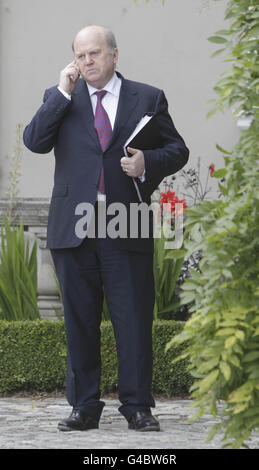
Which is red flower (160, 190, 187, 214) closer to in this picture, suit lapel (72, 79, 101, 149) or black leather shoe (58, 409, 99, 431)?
suit lapel (72, 79, 101, 149)

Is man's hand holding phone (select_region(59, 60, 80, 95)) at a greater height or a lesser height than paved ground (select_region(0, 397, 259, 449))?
greater

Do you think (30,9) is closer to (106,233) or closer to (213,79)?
(213,79)

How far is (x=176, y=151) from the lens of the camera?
3.88 meters

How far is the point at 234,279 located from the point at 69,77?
4.95 ft

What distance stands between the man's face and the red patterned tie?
0.38 ft

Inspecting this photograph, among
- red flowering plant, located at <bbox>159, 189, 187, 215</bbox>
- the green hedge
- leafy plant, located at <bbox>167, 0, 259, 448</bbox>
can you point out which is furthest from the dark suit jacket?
red flowering plant, located at <bbox>159, 189, 187, 215</bbox>

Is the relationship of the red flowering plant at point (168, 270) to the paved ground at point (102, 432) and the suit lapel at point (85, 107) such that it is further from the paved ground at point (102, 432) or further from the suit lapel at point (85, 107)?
the suit lapel at point (85, 107)

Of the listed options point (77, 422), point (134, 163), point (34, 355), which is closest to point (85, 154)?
point (134, 163)

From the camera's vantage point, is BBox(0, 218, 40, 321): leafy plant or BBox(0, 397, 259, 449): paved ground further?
BBox(0, 218, 40, 321): leafy plant

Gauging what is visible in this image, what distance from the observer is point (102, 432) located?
12.4 feet

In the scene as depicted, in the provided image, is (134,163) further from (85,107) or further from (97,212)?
(85,107)

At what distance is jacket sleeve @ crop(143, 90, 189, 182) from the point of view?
3785 millimetres
